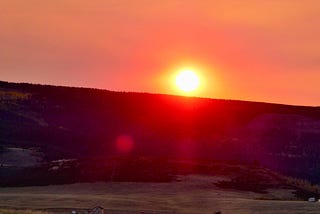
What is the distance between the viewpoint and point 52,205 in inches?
2778

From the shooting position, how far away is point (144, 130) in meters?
167

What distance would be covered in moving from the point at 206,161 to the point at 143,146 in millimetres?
21214

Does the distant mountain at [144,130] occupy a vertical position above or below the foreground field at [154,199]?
above

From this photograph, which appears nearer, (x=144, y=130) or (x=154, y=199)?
(x=154, y=199)

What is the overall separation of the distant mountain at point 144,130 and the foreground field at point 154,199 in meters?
28.0

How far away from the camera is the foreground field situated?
69.1 meters

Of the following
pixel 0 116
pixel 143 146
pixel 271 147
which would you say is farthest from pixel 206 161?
pixel 0 116

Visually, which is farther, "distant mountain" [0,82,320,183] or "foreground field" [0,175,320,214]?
"distant mountain" [0,82,320,183]

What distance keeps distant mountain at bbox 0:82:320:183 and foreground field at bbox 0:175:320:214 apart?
28.0 m

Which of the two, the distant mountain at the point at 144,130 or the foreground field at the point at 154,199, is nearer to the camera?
the foreground field at the point at 154,199

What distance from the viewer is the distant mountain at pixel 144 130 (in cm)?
14388

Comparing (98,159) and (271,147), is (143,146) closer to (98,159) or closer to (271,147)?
(98,159)

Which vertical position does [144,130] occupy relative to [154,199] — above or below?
above

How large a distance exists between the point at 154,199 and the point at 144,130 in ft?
278
